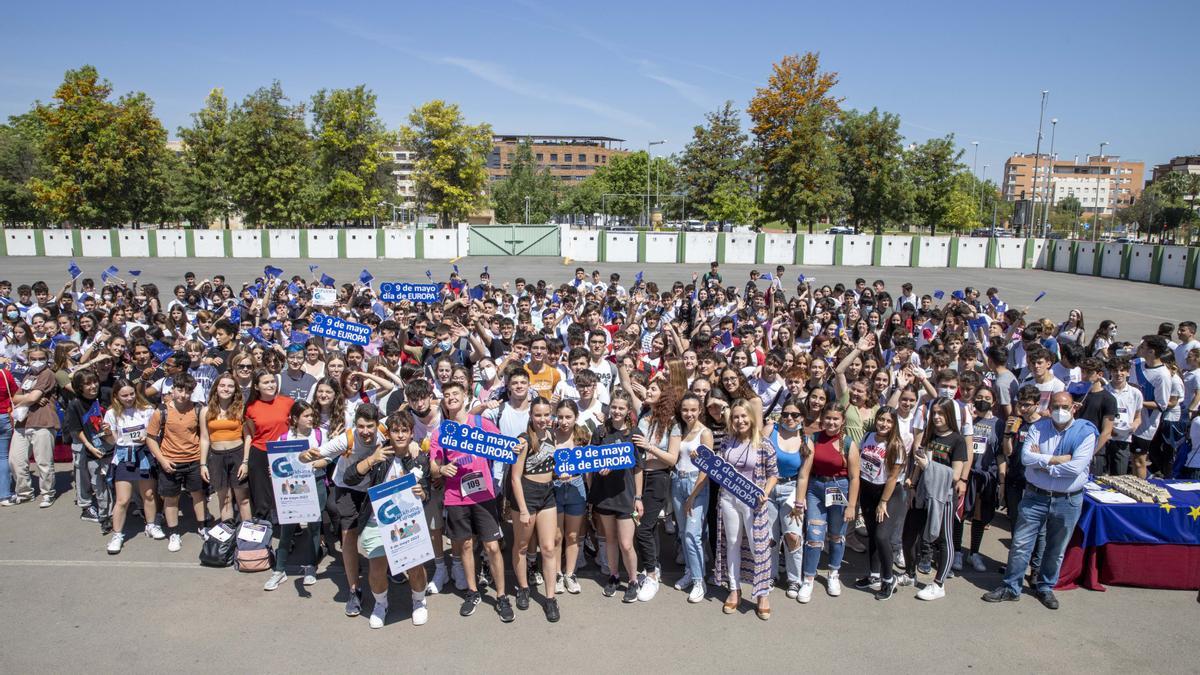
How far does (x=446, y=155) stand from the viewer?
1945 inches

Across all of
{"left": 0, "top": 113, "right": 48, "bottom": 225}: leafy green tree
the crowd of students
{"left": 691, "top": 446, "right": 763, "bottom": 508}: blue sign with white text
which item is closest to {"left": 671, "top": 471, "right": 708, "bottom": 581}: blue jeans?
the crowd of students

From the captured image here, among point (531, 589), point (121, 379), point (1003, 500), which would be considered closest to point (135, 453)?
point (121, 379)

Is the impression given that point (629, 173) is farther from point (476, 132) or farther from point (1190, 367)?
point (1190, 367)

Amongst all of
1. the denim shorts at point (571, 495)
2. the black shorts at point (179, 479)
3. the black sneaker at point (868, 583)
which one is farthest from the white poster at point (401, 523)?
the black sneaker at point (868, 583)

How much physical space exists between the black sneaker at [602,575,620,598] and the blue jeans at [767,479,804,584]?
1.28 meters

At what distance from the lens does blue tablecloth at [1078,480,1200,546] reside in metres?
6.06

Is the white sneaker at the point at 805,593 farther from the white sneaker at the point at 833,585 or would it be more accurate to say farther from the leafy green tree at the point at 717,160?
the leafy green tree at the point at 717,160

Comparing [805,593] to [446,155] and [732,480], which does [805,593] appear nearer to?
[732,480]

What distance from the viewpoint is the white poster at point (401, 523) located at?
529cm

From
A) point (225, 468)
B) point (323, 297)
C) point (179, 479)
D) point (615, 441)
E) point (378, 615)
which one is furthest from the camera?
point (323, 297)

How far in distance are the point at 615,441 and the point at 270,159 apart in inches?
1827

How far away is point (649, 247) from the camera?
138 feet

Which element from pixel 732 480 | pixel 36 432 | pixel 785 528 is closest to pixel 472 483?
pixel 732 480

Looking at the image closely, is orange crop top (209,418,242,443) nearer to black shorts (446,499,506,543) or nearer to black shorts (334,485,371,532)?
black shorts (334,485,371,532)
